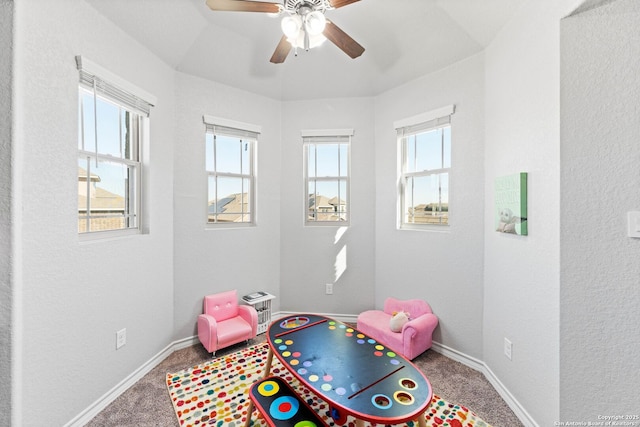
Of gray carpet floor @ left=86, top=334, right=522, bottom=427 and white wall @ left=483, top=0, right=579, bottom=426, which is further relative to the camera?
gray carpet floor @ left=86, top=334, right=522, bottom=427

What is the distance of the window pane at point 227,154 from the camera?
3008 mm

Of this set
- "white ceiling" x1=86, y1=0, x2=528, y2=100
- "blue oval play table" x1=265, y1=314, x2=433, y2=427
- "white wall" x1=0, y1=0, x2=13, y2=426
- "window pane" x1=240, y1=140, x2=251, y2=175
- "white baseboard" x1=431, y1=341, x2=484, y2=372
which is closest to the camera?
"blue oval play table" x1=265, y1=314, x2=433, y2=427

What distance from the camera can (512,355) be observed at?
1.92m

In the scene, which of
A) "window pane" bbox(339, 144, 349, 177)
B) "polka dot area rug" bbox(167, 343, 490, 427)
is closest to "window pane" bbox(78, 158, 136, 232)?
"polka dot area rug" bbox(167, 343, 490, 427)

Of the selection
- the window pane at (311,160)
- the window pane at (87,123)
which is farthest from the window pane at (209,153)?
the window pane at (311,160)

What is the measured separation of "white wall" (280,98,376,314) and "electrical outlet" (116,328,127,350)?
1.68 meters

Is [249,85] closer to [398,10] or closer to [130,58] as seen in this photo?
[130,58]

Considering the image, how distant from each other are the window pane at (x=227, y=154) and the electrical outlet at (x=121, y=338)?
5.74 ft

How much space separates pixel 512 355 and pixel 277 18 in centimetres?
331

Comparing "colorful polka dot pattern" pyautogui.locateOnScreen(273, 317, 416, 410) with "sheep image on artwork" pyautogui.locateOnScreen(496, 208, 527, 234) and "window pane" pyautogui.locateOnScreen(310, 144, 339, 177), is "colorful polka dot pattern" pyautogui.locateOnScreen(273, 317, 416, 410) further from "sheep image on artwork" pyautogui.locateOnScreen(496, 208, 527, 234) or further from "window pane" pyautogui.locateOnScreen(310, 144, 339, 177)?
"window pane" pyautogui.locateOnScreen(310, 144, 339, 177)

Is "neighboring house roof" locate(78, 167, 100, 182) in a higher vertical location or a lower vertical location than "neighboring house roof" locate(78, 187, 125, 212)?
higher

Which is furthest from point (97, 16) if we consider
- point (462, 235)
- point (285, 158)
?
point (462, 235)

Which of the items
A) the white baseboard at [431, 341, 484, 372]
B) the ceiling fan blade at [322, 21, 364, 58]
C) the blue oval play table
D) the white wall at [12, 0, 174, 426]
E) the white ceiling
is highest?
the white ceiling

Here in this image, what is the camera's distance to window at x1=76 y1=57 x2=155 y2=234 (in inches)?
73.9
